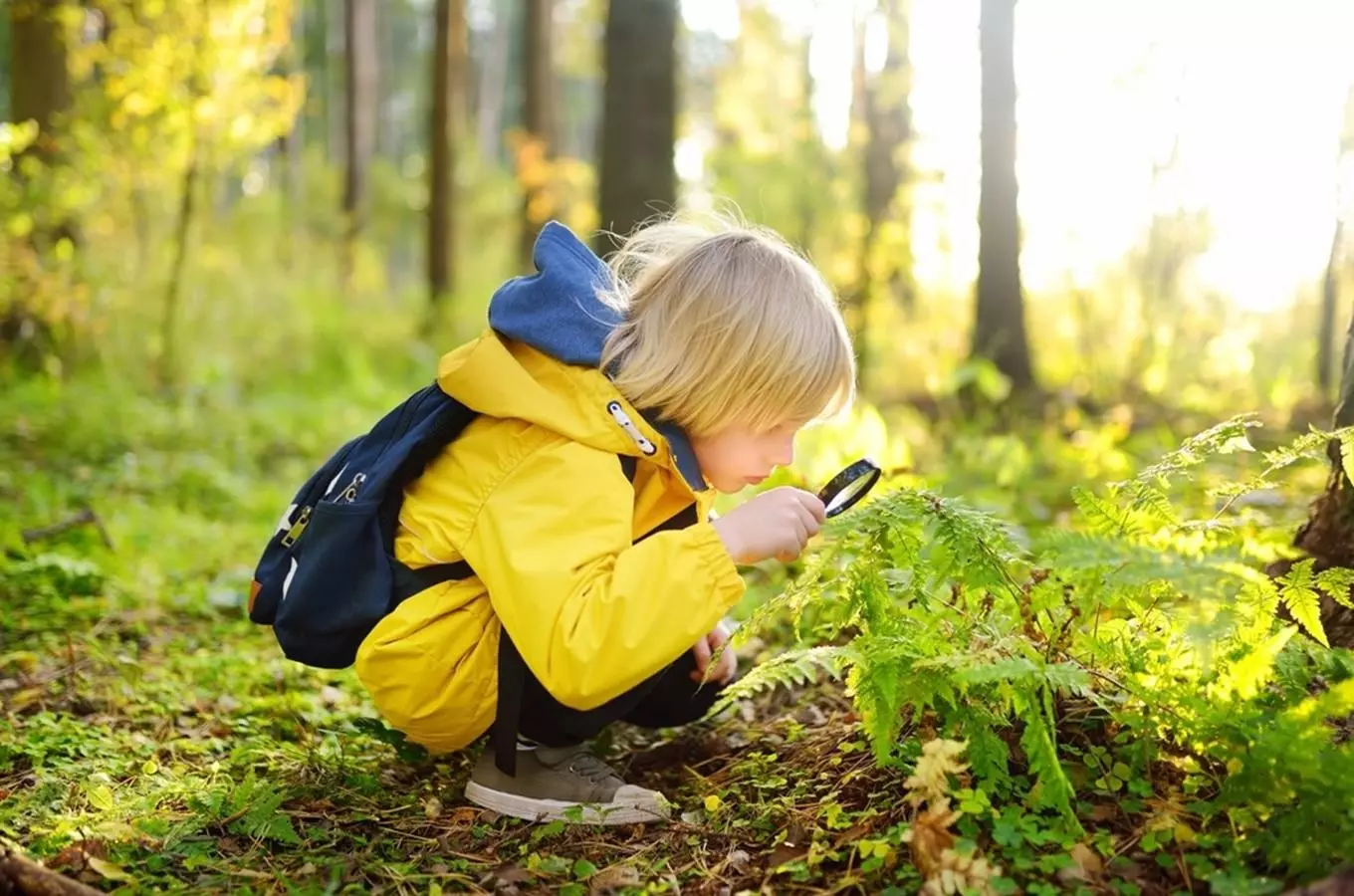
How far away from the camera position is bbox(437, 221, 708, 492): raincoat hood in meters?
2.39

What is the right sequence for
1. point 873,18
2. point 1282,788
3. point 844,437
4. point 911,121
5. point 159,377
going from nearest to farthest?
point 1282,788, point 844,437, point 159,377, point 873,18, point 911,121

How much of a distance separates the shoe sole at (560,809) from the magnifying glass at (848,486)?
77cm

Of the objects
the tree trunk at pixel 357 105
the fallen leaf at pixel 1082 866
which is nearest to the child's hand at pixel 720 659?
the fallen leaf at pixel 1082 866

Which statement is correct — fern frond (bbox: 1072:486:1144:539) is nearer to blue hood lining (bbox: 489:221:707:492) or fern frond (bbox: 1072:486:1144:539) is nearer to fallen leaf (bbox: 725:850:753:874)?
blue hood lining (bbox: 489:221:707:492)

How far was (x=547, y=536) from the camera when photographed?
2.28 meters

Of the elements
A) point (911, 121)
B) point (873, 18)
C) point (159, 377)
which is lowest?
point (159, 377)

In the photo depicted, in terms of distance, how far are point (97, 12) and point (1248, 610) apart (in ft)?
31.5

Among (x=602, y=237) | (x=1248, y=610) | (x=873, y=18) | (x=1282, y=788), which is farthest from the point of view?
(x=873, y=18)

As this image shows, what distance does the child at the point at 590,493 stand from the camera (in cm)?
224

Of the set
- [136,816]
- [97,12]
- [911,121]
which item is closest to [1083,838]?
[136,816]

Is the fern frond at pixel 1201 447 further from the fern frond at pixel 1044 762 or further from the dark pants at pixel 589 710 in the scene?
the dark pants at pixel 589 710

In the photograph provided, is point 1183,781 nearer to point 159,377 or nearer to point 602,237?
point 602,237

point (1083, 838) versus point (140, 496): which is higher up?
point (1083, 838)

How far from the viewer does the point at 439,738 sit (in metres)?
2.66
